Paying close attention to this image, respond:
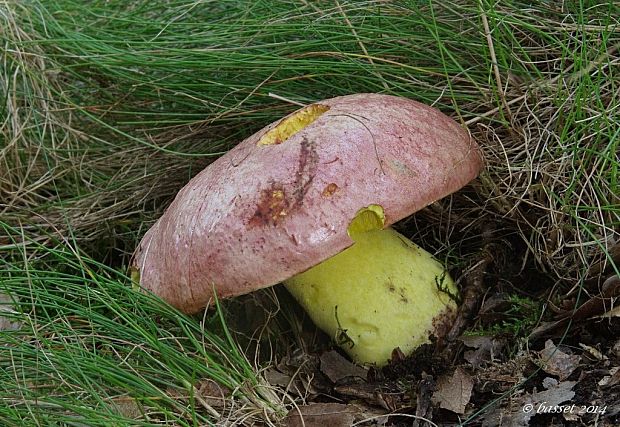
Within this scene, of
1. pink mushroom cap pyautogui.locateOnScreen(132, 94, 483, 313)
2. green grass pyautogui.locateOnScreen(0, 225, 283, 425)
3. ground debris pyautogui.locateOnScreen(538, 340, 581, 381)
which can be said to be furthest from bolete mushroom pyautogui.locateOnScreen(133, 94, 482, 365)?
ground debris pyautogui.locateOnScreen(538, 340, 581, 381)

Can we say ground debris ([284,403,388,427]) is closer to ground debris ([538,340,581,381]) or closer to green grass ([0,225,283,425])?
green grass ([0,225,283,425])

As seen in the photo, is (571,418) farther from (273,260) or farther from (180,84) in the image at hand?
(180,84)

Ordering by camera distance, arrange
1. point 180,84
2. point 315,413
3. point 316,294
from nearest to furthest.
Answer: point 315,413
point 316,294
point 180,84

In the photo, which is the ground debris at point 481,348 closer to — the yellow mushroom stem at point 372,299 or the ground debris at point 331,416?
the yellow mushroom stem at point 372,299

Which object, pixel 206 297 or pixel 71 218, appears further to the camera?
pixel 71 218

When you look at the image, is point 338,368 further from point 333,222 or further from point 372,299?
point 333,222

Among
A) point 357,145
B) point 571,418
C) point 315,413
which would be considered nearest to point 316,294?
point 315,413

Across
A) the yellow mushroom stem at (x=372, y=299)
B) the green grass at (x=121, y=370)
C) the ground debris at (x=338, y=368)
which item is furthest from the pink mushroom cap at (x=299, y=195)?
the ground debris at (x=338, y=368)

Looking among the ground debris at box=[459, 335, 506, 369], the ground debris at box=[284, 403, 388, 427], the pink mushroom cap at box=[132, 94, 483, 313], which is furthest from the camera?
the ground debris at box=[459, 335, 506, 369]
